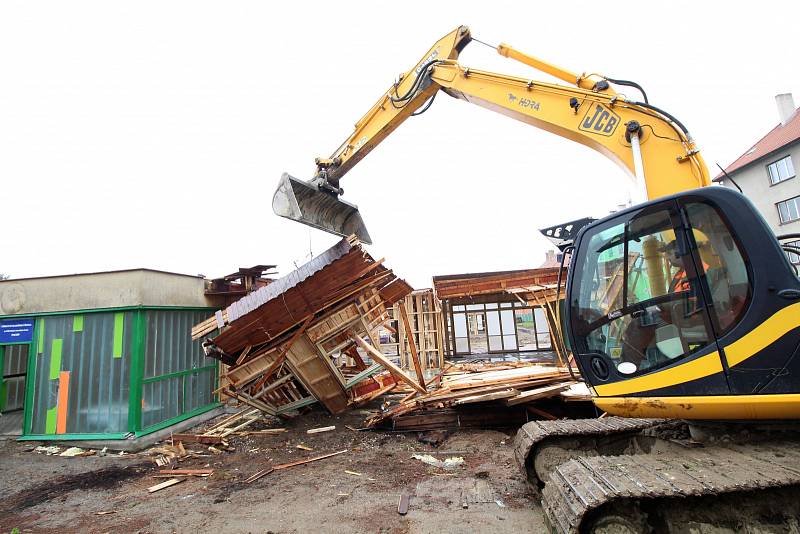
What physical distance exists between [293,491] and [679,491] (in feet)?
14.2

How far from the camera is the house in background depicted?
22.0 meters

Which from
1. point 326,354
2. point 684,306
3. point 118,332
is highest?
point 118,332

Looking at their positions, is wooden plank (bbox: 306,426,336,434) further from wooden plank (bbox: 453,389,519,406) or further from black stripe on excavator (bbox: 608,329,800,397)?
black stripe on excavator (bbox: 608,329,800,397)

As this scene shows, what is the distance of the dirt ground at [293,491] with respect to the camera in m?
4.24

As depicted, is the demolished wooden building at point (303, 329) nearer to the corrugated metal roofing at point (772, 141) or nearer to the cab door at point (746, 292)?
the cab door at point (746, 292)

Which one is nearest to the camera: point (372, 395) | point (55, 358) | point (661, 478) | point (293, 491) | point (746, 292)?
point (661, 478)

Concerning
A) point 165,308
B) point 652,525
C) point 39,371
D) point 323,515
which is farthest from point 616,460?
point 39,371

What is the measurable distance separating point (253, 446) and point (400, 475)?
330cm

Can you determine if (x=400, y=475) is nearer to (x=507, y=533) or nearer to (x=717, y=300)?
(x=507, y=533)

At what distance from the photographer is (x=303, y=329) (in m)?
7.27

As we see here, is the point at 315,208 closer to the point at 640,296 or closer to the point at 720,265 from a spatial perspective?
the point at 640,296

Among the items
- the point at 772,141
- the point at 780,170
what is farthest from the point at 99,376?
the point at 772,141

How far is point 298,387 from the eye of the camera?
833 centimetres

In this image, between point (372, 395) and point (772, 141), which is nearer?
point (372, 395)
